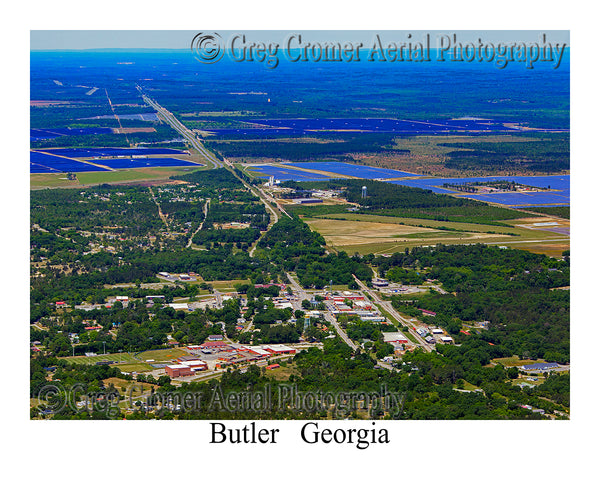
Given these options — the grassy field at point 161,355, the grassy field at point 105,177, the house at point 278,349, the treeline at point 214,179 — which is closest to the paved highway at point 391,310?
the house at point 278,349

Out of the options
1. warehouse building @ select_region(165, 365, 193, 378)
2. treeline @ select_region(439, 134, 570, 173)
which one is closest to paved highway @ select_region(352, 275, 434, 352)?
warehouse building @ select_region(165, 365, 193, 378)

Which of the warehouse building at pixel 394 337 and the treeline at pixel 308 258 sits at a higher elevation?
the treeline at pixel 308 258

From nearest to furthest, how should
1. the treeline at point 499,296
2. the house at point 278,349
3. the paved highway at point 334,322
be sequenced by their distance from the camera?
the paved highway at point 334,322, the house at point 278,349, the treeline at point 499,296

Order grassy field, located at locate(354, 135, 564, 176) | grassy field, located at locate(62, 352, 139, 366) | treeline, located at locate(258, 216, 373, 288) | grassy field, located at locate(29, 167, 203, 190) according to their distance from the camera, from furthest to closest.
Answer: grassy field, located at locate(354, 135, 564, 176), grassy field, located at locate(29, 167, 203, 190), treeline, located at locate(258, 216, 373, 288), grassy field, located at locate(62, 352, 139, 366)

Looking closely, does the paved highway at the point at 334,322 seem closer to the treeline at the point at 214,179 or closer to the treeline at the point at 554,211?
the treeline at the point at 554,211

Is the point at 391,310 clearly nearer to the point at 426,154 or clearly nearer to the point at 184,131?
the point at 426,154

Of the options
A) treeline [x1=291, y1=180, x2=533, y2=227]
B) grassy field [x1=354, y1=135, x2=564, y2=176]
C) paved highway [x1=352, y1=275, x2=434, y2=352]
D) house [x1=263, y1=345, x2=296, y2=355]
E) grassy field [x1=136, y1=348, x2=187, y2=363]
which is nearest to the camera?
grassy field [x1=136, y1=348, x2=187, y2=363]

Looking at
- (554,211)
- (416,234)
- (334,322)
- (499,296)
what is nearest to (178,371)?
(334,322)

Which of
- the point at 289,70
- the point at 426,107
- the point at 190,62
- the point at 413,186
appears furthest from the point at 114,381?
the point at 190,62

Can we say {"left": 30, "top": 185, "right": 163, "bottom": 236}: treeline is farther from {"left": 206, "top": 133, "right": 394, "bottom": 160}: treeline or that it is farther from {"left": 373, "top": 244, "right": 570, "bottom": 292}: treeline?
{"left": 206, "top": 133, "right": 394, "bottom": 160}: treeline
